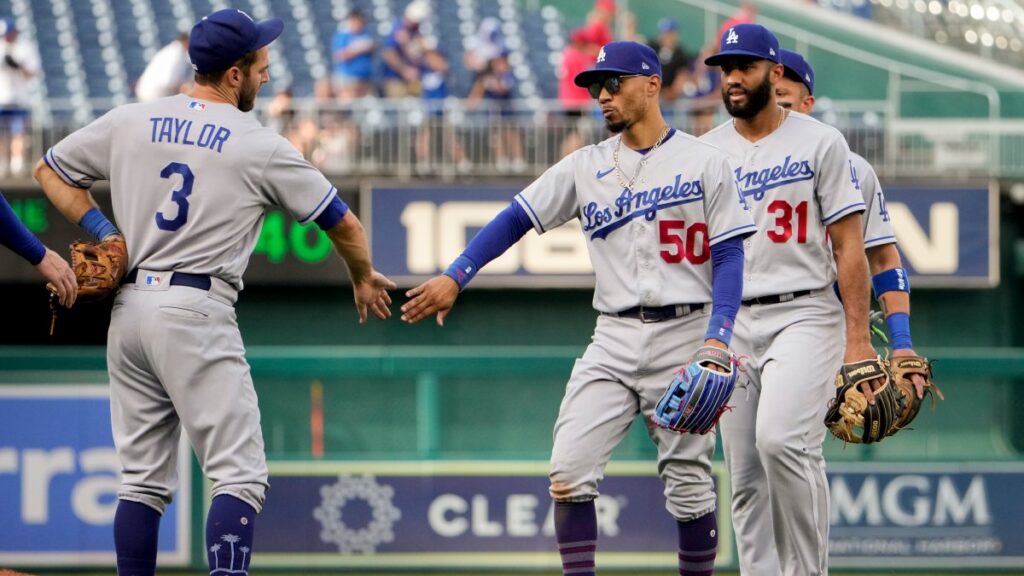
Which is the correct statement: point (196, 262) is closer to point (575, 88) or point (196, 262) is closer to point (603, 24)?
point (575, 88)

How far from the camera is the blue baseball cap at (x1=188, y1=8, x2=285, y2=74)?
4641 mm

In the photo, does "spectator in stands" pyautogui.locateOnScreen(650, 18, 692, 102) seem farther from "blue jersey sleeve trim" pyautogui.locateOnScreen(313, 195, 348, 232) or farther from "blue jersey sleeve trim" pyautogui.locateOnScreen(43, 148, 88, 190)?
"blue jersey sleeve trim" pyautogui.locateOnScreen(43, 148, 88, 190)

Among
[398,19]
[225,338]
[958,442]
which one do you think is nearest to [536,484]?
[958,442]

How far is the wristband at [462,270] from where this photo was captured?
5.01 m

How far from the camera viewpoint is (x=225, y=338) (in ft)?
15.3

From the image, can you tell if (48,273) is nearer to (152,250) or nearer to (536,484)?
(152,250)

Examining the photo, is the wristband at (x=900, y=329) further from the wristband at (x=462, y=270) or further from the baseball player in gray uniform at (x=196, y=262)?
the baseball player in gray uniform at (x=196, y=262)

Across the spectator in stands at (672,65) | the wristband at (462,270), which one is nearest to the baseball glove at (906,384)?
the wristband at (462,270)

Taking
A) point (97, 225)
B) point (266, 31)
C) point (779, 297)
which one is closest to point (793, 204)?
point (779, 297)

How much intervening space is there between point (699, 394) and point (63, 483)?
181 inches

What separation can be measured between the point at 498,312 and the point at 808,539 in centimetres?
816

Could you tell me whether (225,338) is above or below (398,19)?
below

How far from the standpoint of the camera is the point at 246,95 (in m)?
4.81

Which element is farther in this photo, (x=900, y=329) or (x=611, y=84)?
(x=900, y=329)
